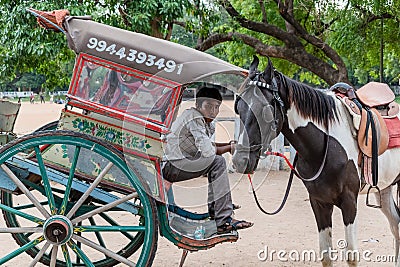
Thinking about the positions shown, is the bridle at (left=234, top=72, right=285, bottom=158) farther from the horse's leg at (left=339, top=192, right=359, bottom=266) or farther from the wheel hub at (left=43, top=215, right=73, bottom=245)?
the wheel hub at (left=43, top=215, right=73, bottom=245)

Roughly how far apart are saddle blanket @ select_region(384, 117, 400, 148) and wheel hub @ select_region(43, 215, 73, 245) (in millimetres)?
2852

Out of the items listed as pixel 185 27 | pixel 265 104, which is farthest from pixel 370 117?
pixel 185 27

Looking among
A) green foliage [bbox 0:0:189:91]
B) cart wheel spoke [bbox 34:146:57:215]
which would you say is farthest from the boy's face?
green foliage [bbox 0:0:189:91]

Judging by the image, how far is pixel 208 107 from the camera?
4.12 metres

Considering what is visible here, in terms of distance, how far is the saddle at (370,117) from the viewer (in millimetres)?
4215

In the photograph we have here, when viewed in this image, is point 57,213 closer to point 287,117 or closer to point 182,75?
point 182,75

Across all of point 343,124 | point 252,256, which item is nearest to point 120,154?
point 343,124

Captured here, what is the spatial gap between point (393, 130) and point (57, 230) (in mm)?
3038

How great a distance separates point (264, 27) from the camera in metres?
11.0

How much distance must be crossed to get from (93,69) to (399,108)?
9.69 feet

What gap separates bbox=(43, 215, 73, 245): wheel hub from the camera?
3578 millimetres

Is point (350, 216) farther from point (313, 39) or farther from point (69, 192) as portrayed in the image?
point (313, 39)

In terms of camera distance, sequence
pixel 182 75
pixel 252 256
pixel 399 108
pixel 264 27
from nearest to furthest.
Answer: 1. pixel 182 75
2. pixel 399 108
3. pixel 252 256
4. pixel 264 27

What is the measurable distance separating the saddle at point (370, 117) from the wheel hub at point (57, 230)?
8.12ft
